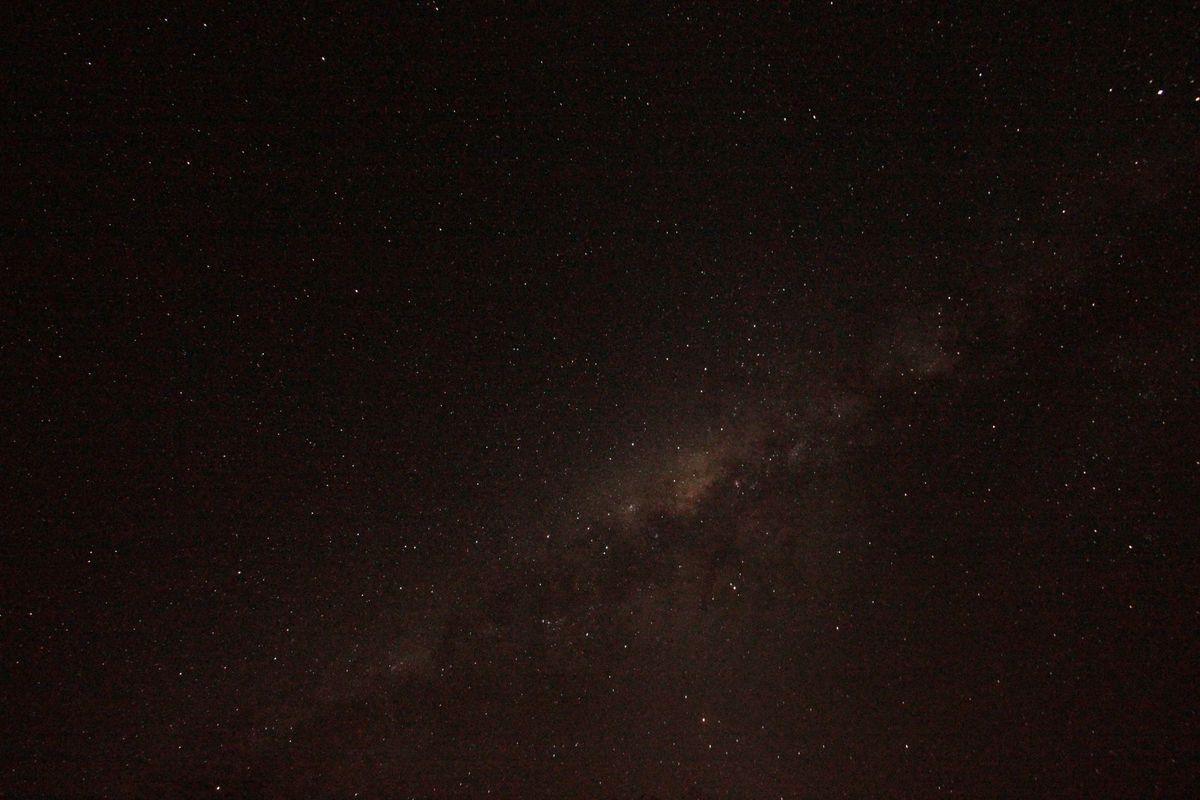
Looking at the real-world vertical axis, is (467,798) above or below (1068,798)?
above

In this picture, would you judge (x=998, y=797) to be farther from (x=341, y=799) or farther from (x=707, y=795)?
(x=341, y=799)

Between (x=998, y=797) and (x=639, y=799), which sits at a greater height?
(x=639, y=799)

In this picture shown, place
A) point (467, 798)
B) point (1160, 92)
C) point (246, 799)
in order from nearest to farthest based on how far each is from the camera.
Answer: point (1160, 92), point (246, 799), point (467, 798)

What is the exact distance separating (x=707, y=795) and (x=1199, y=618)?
1.95 meters

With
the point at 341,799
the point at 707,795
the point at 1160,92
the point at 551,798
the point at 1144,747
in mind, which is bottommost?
the point at 1144,747

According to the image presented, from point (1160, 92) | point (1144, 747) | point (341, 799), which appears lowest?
point (1144, 747)

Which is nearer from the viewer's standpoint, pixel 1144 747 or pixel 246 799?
pixel 246 799

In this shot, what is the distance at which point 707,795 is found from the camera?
2723 millimetres

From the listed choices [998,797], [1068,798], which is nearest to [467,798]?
[998,797]

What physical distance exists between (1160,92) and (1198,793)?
2664 millimetres

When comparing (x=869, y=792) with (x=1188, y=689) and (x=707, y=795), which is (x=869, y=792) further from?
(x=1188, y=689)

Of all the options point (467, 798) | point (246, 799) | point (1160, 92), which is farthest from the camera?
point (467, 798)

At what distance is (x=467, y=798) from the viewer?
8.95 ft

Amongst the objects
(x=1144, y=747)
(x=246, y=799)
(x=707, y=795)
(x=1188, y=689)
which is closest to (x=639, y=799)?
(x=707, y=795)
